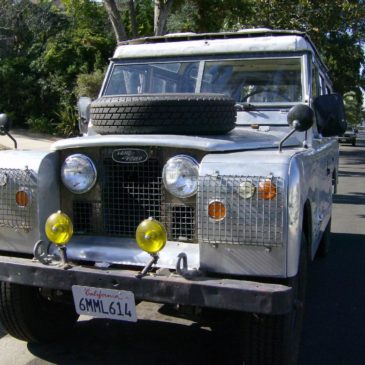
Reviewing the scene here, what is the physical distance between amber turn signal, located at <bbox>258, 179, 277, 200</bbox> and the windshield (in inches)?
81.4

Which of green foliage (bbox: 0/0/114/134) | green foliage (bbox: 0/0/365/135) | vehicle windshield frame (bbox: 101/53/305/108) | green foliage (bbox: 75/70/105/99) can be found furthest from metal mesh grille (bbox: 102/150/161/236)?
green foliage (bbox: 0/0/114/134)

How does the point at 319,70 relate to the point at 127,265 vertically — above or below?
above

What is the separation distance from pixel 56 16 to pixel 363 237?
22447 millimetres

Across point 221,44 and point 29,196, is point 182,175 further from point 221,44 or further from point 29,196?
point 221,44

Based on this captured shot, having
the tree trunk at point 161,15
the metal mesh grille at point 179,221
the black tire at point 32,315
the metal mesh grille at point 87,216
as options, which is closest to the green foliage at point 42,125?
the tree trunk at point 161,15

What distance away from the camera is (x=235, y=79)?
509 centimetres

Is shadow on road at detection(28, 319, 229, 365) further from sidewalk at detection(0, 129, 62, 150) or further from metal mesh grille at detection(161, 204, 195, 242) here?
sidewalk at detection(0, 129, 62, 150)

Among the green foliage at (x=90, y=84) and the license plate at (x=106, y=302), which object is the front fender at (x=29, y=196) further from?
the green foliage at (x=90, y=84)

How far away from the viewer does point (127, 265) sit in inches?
136

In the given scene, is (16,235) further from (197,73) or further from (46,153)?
(197,73)

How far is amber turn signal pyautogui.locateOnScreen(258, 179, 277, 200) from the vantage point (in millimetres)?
3059

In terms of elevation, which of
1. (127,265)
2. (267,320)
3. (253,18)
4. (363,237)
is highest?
(253,18)

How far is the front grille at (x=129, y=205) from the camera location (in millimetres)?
3535

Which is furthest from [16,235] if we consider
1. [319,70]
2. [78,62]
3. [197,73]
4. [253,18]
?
[78,62]
